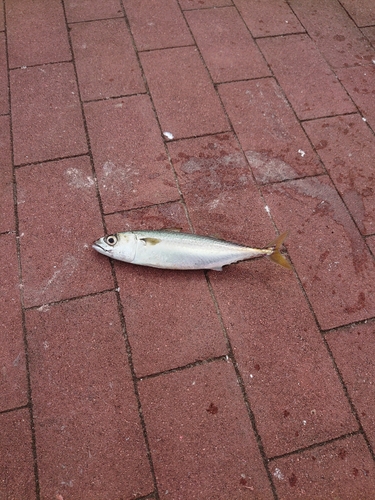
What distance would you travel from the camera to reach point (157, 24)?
15.6 feet

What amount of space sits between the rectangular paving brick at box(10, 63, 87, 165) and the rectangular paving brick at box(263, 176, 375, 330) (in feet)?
6.06

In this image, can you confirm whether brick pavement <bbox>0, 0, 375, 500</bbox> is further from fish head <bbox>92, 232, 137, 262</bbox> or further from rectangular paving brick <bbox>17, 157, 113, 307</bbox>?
fish head <bbox>92, 232, 137, 262</bbox>

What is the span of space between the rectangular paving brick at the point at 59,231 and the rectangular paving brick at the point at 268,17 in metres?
2.73

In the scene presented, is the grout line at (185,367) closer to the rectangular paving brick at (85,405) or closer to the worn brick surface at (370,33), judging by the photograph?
the rectangular paving brick at (85,405)

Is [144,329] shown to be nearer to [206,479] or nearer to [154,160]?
[206,479]

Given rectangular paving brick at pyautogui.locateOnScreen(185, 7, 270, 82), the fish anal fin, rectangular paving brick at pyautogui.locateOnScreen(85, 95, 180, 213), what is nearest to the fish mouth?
rectangular paving brick at pyautogui.locateOnScreen(85, 95, 180, 213)

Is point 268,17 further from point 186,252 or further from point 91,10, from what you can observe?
point 186,252

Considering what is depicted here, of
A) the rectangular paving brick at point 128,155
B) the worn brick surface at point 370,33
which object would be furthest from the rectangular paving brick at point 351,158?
the rectangular paving brick at point 128,155

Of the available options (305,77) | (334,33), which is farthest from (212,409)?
(334,33)

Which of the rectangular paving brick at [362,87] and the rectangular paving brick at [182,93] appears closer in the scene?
the rectangular paving brick at [182,93]

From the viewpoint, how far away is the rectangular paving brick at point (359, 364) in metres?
2.78

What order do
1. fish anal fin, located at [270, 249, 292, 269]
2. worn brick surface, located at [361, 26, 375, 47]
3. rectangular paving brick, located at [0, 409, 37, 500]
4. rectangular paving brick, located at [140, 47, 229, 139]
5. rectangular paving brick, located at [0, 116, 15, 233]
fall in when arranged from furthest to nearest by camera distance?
worn brick surface, located at [361, 26, 375, 47], rectangular paving brick, located at [140, 47, 229, 139], rectangular paving brick, located at [0, 116, 15, 233], fish anal fin, located at [270, 249, 292, 269], rectangular paving brick, located at [0, 409, 37, 500]

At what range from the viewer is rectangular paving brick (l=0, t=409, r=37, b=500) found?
2.48 m

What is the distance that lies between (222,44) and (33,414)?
4084 millimetres
